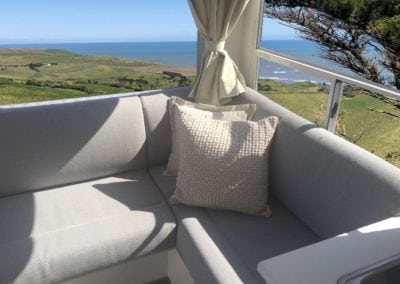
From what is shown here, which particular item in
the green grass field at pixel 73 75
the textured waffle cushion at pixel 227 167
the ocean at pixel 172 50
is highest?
the ocean at pixel 172 50

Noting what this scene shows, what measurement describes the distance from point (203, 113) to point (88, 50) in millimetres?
1343

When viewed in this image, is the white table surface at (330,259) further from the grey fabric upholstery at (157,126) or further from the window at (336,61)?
the grey fabric upholstery at (157,126)

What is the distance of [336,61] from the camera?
254 cm

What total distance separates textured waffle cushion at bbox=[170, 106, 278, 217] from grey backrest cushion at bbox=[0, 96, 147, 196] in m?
0.45

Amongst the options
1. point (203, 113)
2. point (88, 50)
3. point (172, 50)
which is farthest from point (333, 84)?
point (88, 50)

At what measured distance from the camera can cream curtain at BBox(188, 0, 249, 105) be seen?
76.9 inches

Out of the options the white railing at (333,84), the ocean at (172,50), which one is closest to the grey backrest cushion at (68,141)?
the ocean at (172,50)

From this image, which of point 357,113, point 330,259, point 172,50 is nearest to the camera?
point 330,259

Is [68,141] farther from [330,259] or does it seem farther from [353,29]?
[353,29]

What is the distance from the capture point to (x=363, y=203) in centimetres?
119

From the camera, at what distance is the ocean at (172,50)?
2305 millimetres

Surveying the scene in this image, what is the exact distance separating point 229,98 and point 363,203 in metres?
1.07

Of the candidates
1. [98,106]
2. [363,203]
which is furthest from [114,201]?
[363,203]

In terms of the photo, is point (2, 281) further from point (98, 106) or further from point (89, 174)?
point (98, 106)
